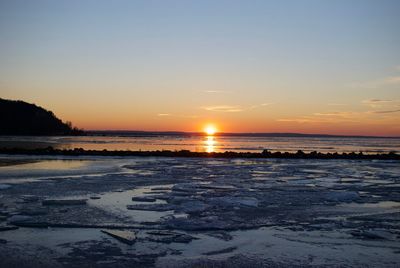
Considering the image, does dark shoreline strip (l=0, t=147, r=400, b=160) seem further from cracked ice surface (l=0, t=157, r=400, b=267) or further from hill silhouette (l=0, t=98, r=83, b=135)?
hill silhouette (l=0, t=98, r=83, b=135)

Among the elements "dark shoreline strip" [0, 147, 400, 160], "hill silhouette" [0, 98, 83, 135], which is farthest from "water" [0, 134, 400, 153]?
"hill silhouette" [0, 98, 83, 135]

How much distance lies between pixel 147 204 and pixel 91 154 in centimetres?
1952

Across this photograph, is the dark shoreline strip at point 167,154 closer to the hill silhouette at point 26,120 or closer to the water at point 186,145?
the water at point 186,145

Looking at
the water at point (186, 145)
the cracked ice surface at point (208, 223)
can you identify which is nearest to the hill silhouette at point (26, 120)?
the water at point (186, 145)

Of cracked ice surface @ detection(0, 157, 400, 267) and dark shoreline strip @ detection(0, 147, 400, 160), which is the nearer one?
cracked ice surface @ detection(0, 157, 400, 267)

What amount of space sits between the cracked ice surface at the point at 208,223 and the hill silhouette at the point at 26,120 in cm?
8612

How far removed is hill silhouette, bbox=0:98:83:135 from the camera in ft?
297

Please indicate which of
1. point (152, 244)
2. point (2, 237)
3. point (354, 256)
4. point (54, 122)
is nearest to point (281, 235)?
point (354, 256)

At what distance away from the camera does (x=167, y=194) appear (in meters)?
9.94

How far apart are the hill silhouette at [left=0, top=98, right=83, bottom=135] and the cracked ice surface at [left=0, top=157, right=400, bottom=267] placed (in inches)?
3390

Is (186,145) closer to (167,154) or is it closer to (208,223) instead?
(167,154)

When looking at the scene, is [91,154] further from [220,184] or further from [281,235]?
[281,235]

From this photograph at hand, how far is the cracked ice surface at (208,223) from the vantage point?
5.06 metres

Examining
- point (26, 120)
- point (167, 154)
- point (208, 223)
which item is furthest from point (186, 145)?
point (26, 120)
